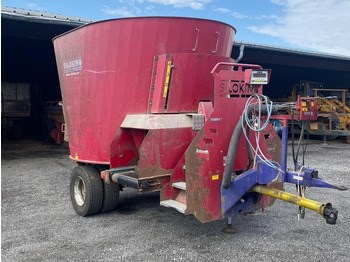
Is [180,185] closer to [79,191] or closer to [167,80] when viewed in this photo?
[167,80]

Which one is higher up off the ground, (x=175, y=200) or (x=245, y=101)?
(x=245, y=101)

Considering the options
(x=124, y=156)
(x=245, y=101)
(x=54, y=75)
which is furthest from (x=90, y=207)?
(x=54, y=75)

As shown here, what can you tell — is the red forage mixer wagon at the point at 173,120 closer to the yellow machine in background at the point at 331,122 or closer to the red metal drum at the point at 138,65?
the red metal drum at the point at 138,65

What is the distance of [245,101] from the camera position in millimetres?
3863

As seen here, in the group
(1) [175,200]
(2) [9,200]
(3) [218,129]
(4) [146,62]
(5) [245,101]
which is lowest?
(2) [9,200]

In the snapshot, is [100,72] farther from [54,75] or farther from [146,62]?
[54,75]

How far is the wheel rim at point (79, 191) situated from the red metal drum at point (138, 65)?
2.18 feet

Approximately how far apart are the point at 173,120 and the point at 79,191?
2123 mm

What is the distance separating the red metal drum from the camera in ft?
14.3

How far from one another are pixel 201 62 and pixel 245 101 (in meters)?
0.92

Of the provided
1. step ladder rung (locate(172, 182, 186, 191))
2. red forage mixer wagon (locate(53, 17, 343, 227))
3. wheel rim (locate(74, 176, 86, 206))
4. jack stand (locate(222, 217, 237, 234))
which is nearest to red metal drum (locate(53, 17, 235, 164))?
red forage mixer wagon (locate(53, 17, 343, 227))

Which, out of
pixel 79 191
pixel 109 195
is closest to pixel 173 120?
pixel 109 195

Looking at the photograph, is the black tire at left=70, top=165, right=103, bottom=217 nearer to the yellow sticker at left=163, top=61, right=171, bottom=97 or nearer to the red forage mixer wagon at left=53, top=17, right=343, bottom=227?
the red forage mixer wagon at left=53, top=17, right=343, bottom=227

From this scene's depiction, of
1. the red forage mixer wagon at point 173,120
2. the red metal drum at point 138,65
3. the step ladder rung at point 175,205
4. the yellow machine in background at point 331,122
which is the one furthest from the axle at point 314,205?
the yellow machine in background at point 331,122
